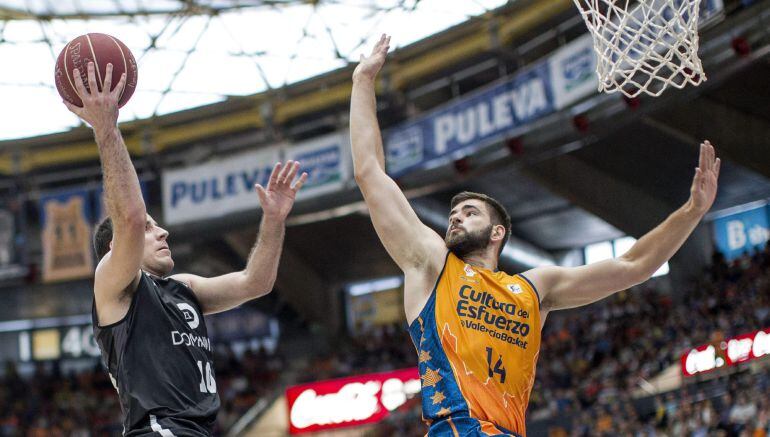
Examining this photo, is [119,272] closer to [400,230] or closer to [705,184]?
[400,230]

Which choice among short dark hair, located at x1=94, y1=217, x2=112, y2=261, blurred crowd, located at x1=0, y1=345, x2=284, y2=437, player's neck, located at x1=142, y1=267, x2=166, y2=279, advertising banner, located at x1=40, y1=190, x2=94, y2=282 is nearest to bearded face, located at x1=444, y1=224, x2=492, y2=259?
player's neck, located at x1=142, y1=267, x2=166, y2=279

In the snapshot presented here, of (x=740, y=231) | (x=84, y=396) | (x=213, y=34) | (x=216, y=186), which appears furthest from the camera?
(x=84, y=396)

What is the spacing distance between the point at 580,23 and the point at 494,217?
49.6ft

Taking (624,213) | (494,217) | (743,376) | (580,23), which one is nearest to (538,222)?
(624,213)

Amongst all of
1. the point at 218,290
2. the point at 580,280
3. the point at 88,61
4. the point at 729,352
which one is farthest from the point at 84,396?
the point at 580,280

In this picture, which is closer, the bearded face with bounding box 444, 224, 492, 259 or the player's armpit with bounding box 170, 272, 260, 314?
the bearded face with bounding box 444, 224, 492, 259

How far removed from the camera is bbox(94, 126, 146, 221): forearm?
397 centimetres

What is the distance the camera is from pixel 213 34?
21438 mm

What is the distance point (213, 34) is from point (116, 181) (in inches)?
713

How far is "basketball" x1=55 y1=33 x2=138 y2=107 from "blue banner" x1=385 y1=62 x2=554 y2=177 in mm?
12185

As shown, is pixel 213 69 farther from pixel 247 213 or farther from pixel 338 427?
pixel 338 427

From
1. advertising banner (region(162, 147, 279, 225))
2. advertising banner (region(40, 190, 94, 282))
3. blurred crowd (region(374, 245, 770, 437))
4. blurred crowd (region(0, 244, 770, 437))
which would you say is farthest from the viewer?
advertising banner (region(40, 190, 94, 282))

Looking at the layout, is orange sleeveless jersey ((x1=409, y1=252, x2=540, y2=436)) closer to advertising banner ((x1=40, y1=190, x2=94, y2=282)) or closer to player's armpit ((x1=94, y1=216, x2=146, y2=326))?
player's armpit ((x1=94, y1=216, x2=146, y2=326))

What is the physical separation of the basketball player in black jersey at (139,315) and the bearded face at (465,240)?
1.29m
